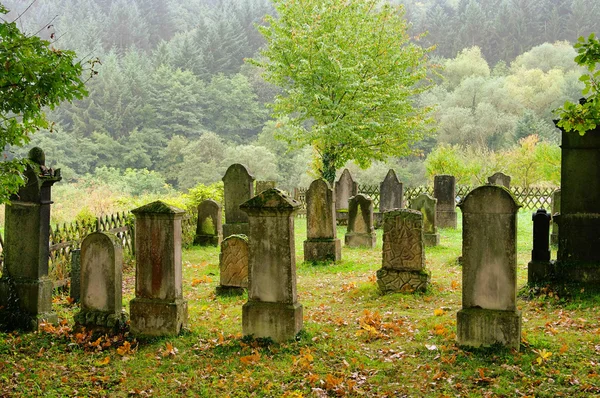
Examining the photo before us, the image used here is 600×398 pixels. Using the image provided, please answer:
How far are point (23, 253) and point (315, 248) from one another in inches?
266

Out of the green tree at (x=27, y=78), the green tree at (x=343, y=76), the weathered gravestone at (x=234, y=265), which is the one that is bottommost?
the weathered gravestone at (x=234, y=265)

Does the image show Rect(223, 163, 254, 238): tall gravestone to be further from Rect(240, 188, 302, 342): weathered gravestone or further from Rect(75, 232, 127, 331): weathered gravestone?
Rect(240, 188, 302, 342): weathered gravestone

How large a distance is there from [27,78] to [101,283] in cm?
304

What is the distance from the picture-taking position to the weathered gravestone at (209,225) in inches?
596

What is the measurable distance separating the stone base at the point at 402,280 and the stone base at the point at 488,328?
9.38 feet

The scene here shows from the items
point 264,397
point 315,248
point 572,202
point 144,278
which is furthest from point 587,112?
point 315,248

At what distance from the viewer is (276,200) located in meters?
6.59

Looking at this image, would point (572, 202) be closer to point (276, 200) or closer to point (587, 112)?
point (587, 112)

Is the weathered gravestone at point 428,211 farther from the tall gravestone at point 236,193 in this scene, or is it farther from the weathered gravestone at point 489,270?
the weathered gravestone at point 489,270

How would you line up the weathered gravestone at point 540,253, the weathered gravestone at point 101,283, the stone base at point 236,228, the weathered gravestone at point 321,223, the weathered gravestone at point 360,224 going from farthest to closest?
the weathered gravestone at point 360,224
the stone base at point 236,228
the weathered gravestone at point 321,223
the weathered gravestone at point 540,253
the weathered gravestone at point 101,283

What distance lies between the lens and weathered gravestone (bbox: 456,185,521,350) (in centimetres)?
605

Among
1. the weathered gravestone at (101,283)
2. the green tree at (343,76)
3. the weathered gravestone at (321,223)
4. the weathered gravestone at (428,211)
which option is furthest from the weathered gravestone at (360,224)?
the weathered gravestone at (101,283)

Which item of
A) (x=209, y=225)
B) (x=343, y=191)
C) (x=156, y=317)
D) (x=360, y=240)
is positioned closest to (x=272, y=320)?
(x=156, y=317)

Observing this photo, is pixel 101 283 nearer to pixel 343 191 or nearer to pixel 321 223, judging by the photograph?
pixel 321 223
